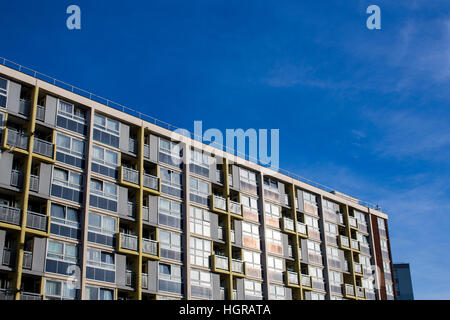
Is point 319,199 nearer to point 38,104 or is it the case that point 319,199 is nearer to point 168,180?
point 168,180

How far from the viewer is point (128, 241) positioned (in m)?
48.0

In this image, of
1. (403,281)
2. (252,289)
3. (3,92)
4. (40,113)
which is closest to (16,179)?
(40,113)

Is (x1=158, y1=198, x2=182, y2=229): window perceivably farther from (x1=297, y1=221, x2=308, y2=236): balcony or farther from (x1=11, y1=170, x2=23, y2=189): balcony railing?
(x1=297, y1=221, x2=308, y2=236): balcony

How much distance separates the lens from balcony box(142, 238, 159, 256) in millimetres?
49131

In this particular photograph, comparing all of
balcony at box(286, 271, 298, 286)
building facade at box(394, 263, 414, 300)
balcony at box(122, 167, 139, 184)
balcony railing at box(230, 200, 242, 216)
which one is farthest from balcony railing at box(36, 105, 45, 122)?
building facade at box(394, 263, 414, 300)

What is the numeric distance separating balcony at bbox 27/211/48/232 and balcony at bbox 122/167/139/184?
873 centimetres

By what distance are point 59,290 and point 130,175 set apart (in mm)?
11862

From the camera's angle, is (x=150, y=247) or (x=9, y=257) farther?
(x=150, y=247)

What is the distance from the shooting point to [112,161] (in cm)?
4997

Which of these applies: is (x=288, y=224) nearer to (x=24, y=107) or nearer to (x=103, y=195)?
(x=103, y=195)

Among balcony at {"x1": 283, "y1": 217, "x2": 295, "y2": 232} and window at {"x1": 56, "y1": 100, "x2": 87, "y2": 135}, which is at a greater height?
window at {"x1": 56, "y1": 100, "x2": 87, "y2": 135}

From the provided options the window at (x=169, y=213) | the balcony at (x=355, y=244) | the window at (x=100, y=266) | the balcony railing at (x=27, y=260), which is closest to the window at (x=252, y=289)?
the window at (x=169, y=213)

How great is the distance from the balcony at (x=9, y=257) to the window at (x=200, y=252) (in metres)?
16.9

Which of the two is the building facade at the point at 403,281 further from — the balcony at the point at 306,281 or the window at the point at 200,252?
the window at the point at 200,252
